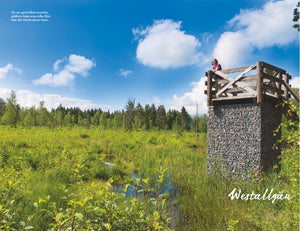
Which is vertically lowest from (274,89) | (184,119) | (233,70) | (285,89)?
(184,119)

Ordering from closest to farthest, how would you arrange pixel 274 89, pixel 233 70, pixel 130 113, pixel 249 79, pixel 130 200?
pixel 130 200 < pixel 249 79 < pixel 274 89 < pixel 233 70 < pixel 130 113

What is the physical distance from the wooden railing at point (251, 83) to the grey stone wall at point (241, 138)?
0.40m

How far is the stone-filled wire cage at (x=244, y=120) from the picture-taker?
6664 mm

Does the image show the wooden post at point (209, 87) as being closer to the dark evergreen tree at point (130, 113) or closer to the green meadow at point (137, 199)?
the green meadow at point (137, 199)

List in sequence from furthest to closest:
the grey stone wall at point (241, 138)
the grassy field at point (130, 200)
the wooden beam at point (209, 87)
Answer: the wooden beam at point (209, 87), the grey stone wall at point (241, 138), the grassy field at point (130, 200)

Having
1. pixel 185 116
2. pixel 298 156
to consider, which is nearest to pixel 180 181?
pixel 298 156

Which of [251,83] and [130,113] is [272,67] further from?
[130,113]

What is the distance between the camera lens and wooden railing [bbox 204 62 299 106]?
6855mm

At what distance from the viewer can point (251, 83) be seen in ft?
22.9

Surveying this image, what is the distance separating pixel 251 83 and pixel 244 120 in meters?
1.31

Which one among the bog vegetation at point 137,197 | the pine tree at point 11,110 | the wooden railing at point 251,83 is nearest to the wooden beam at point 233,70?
the wooden railing at point 251,83

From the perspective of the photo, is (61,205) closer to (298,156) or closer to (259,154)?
(298,156)

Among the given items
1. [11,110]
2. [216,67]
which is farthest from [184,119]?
[216,67]

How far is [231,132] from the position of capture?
23.5 feet
